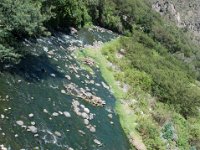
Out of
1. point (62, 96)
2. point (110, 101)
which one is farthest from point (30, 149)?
point (110, 101)

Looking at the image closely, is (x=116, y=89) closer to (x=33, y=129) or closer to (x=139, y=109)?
(x=139, y=109)

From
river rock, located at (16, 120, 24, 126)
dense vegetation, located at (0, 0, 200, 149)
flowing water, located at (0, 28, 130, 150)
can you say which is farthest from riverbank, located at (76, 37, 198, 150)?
river rock, located at (16, 120, 24, 126)

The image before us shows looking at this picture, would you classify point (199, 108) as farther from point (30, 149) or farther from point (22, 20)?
point (30, 149)

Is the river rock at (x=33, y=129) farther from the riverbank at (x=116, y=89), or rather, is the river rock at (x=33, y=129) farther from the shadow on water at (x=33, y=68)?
the riverbank at (x=116, y=89)

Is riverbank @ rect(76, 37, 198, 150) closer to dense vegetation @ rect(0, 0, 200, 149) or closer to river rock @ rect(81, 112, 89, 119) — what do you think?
dense vegetation @ rect(0, 0, 200, 149)

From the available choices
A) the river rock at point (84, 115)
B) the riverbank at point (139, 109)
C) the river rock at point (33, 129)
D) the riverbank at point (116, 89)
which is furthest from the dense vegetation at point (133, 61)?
the river rock at point (33, 129)

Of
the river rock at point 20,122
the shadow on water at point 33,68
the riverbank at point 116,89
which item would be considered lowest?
the riverbank at point 116,89

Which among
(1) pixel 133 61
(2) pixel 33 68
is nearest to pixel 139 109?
(2) pixel 33 68
